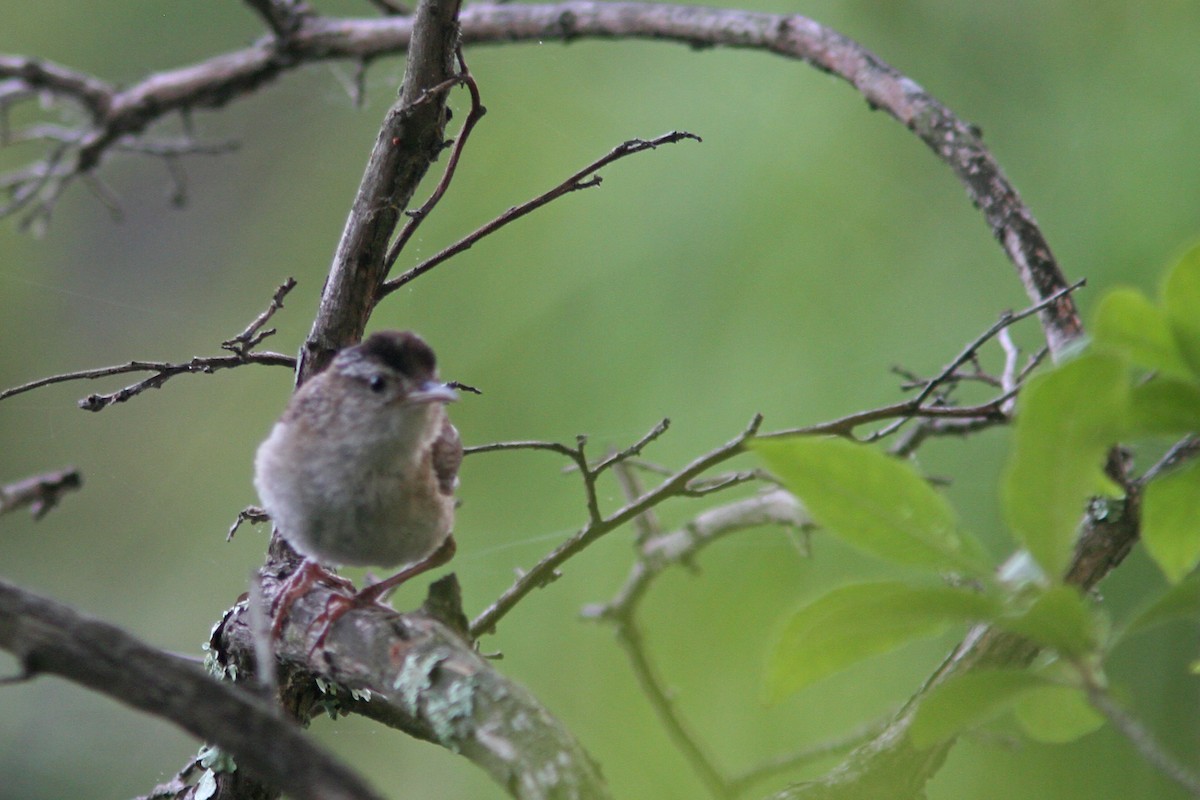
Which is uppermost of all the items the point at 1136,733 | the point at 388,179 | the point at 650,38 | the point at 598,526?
the point at 650,38

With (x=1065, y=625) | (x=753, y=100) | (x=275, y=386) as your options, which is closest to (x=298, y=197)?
(x=275, y=386)

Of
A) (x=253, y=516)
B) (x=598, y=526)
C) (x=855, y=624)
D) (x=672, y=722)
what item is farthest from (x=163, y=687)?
(x=672, y=722)

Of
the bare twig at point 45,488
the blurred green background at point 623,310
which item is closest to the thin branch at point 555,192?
the bare twig at point 45,488

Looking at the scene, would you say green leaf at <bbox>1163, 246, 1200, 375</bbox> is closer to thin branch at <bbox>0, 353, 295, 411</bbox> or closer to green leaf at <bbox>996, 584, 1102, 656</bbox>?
green leaf at <bbox>996, 584, 1102, 656</bbox>

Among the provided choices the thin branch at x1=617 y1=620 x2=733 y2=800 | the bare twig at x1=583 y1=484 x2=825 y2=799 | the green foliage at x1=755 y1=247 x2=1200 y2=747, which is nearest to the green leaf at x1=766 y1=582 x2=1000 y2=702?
the green foliage at x1=755 y1=247 x2=1200 y2=747

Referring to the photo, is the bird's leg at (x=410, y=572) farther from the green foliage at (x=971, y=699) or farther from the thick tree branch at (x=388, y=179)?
the green foliage at (x=971, y=699)

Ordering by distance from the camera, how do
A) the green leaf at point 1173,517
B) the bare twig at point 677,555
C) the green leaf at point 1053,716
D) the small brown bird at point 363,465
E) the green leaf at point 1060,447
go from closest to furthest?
the green leaf at point 1060,447
the green leaf at point 1173,517
the green leaf at point 1053,716
the small brown bird at point 363,465
the bare twig at point 677,555

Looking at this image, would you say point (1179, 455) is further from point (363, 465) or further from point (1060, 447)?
point (363, 465)

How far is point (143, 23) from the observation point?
4320 mm

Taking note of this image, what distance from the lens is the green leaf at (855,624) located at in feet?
1.94

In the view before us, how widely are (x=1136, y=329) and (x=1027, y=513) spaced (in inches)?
5.0

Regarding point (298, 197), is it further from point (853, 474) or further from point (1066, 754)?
point (853, 474)

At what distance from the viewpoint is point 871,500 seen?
59 centimetres

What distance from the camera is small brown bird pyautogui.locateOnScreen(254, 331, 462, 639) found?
4.83 ft
